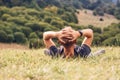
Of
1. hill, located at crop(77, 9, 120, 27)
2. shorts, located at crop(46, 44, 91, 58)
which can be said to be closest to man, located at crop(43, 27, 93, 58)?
shorts, located at crop(46, 44, 91, 58)

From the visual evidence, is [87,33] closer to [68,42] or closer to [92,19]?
[68,42]

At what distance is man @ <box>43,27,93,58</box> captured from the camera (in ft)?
32.2

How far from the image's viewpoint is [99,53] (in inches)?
452

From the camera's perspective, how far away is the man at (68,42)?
9820mm

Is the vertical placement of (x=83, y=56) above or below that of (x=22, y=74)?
below

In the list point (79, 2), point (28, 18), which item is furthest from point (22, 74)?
point (79, 2)

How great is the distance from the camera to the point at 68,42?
32.5 ft

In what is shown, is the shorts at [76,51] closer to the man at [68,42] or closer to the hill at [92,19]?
the man at [68,42]

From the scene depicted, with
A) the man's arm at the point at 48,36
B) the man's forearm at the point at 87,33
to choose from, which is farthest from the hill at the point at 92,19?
the man's arm at the point at 48,36

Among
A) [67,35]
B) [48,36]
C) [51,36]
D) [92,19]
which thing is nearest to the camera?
[67,35]

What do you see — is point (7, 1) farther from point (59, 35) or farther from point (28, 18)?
point (59, 35)

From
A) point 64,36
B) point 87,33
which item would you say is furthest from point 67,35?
point 87,33

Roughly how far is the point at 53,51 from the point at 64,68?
9.07 ft

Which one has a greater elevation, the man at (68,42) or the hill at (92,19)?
the man at (68,42)
